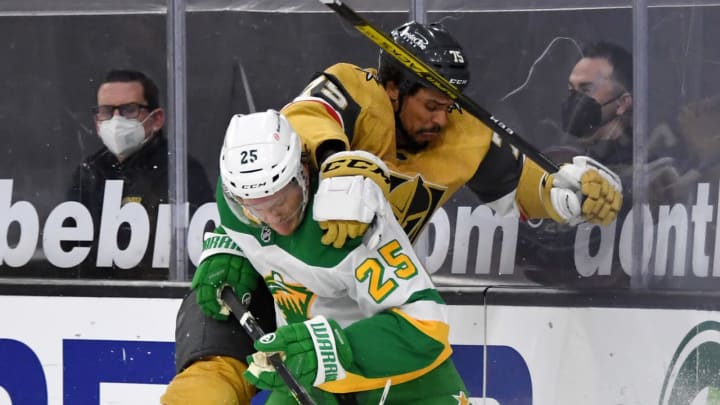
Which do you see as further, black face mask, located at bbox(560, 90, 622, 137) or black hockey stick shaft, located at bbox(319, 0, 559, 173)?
black face mask, located at bbox(560, 90, 622, 137)

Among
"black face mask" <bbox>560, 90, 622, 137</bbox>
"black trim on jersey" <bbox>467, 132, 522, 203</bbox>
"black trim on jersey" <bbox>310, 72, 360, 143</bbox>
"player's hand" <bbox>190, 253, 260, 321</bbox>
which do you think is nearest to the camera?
"player's hand" <bbox>190, 253, 260, 321</bbox>

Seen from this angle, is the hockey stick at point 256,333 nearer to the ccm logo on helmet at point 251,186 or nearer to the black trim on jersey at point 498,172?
the ccm logo on helmet at point 251,186

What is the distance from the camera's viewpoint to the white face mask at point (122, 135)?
173 inches

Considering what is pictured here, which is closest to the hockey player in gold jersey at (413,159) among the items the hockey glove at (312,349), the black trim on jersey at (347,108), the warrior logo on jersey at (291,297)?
the black trim on jersey at (347,108)

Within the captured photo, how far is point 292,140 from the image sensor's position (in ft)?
9.65

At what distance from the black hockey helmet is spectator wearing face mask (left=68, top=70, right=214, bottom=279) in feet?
3.28

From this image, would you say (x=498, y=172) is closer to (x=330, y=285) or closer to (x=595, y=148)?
(x=595, y=148)

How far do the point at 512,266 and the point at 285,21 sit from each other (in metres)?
1.02

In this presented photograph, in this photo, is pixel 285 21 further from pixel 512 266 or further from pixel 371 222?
pixel 371 222

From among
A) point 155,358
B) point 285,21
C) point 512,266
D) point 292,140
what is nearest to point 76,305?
point 155,358

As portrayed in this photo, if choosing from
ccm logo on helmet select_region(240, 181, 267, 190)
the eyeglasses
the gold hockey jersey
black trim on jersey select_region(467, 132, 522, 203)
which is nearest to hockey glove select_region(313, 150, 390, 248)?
ccm logo on helmet select_region(240, 181, 267, 190)

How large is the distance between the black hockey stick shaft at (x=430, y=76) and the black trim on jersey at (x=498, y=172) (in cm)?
9

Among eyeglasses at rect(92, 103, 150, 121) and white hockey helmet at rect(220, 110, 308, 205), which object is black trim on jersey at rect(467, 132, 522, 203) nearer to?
white hockey helmet at rect(220, 110, 308, 205)

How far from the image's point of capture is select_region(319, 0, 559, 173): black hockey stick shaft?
328 centimetres
